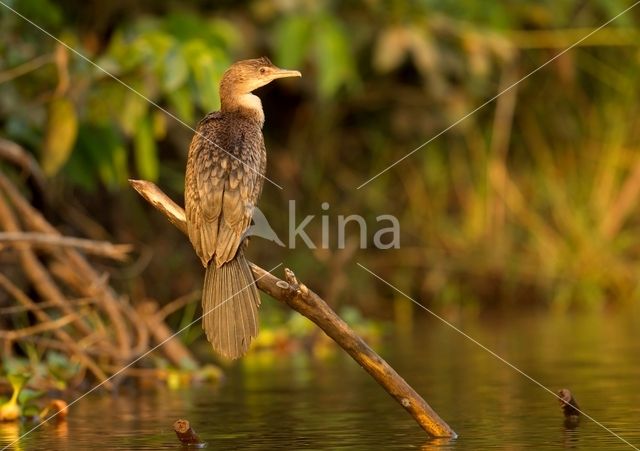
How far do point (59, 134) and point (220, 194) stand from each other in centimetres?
265

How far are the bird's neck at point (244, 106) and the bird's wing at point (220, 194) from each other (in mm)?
331

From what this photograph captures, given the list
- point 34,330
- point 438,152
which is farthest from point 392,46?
point 34,330

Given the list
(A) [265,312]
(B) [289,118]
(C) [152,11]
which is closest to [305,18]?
(C) [152,11]

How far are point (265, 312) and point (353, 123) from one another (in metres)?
3.01

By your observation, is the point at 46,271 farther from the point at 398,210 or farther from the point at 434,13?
the point at 398,210

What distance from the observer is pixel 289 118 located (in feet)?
41.6

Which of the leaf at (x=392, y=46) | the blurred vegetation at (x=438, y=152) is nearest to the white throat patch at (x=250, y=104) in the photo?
the blurred vegetation at (x=438, y=152)

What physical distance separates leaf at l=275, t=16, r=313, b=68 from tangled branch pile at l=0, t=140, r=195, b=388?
216 centimetres

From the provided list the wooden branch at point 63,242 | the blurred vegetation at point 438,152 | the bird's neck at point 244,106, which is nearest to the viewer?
the bird's neck at point 244,106

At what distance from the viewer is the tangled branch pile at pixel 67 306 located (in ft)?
23.2

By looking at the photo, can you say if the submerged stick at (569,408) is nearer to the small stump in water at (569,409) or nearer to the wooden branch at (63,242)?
the small stump in water at (569,409)

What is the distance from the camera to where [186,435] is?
4887 mm

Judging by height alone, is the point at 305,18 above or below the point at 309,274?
above

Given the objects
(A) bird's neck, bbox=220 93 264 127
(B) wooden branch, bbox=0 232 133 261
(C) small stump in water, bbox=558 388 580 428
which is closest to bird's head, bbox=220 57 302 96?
(A) bird's neck, bbox=220 93 264 127
